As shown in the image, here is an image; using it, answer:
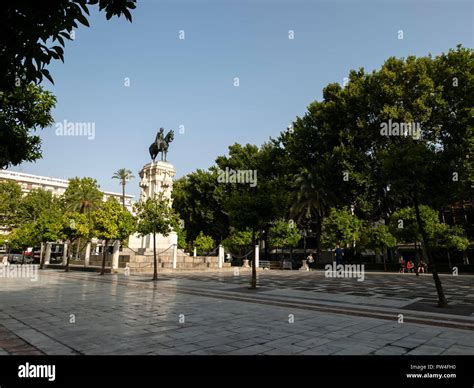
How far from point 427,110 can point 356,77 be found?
28.4 ft

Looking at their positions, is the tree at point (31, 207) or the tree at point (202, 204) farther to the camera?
the tree at point (31, 207)

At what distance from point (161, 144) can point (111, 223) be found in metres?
12.4

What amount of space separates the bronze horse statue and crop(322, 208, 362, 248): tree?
764 inches

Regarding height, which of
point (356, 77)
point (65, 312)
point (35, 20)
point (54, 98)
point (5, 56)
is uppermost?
point (356, 77)

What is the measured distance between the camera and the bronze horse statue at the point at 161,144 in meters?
34.6

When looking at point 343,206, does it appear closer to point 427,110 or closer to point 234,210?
point 427,110

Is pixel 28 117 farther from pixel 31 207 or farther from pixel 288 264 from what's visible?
pixel 31 207

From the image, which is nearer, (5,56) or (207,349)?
(5,56)

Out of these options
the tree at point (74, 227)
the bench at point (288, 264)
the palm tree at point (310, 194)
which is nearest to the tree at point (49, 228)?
the tree at point (74, 227)

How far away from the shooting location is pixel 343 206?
3909 centimetres

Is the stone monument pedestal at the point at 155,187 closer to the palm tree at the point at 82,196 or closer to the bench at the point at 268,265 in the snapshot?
the bench at the point at 268,265

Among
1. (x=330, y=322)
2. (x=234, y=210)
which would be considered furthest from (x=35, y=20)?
(x=234, y=210)

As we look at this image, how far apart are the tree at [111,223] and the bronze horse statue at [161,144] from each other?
34.0ft
